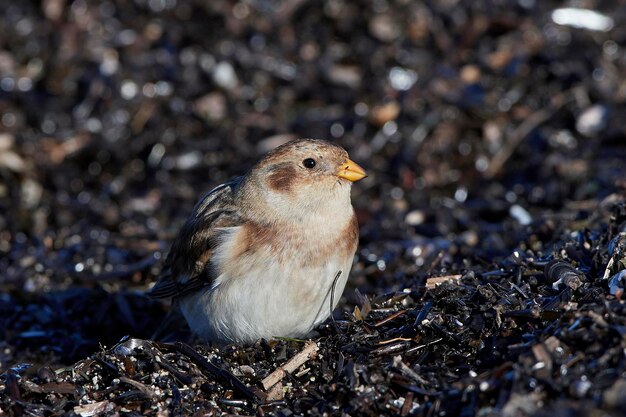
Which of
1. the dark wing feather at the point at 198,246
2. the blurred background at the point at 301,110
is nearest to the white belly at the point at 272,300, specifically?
the dark wing feather at the point at 198,246

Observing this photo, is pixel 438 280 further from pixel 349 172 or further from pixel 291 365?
pixel 291 365

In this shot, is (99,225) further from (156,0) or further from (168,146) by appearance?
(156,0)

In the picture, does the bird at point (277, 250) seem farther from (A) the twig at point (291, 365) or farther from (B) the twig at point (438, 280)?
(B) the twig at point (438, 280)

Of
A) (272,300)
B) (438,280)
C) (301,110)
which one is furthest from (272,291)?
(301,110)

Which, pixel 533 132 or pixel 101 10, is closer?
pixel 533 132

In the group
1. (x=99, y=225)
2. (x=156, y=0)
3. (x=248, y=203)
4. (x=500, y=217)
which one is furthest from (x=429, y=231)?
(x=156, y=0)

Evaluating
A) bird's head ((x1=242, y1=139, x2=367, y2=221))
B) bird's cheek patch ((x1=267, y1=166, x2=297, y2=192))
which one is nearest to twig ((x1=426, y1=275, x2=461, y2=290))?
bird's head ((x1=242, y1=139, x2=367, y2=221))
